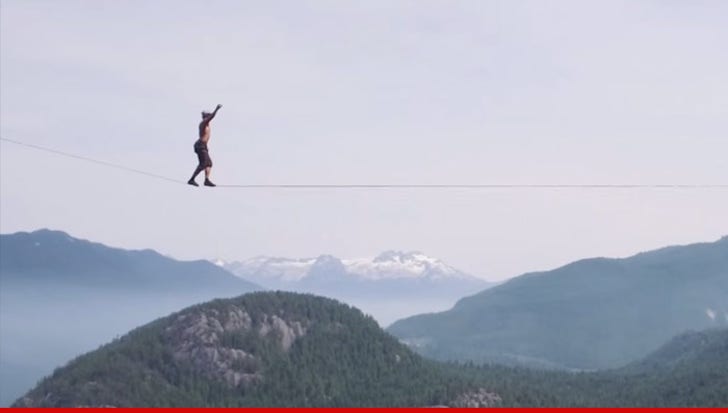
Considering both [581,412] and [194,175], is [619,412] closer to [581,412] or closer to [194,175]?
[581,412]

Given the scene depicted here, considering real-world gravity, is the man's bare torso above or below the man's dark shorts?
above

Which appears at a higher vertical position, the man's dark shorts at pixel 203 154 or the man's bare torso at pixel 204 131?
the man's bare torso at pixel 204 131

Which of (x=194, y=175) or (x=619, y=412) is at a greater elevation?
(x=194, y=175)

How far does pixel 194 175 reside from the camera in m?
52.6

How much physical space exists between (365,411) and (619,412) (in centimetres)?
3779

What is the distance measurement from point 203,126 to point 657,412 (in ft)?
96.3

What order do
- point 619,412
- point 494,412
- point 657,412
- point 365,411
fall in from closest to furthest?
1. point 365,411
2. point 657,412
3. point 619,412
4. point 494,412

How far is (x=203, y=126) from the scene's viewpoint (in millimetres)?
51469

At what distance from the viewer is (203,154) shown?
52.2 metres

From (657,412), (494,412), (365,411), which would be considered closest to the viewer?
(365,411)

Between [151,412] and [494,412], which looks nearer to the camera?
[151,412]

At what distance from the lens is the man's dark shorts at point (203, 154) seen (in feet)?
171

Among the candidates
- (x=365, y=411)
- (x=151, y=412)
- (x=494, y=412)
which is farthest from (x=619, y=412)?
(x=151, y=412)

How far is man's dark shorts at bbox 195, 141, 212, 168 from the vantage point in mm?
52000
